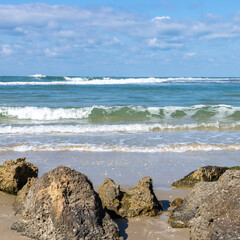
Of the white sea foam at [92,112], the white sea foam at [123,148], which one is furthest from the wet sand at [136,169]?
the white sea foam at [92,112]

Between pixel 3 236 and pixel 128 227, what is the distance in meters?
1.44

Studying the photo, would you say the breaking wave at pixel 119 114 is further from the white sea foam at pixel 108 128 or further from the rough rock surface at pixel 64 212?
the rough rock surface at pixel 64 212

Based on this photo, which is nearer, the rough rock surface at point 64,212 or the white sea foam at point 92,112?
the rough rock surface at point 64,212

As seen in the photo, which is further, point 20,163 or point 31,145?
point 31,145

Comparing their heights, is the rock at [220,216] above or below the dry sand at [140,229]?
above

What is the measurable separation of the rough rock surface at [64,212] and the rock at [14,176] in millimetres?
1418

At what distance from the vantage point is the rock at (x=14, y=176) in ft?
18.6

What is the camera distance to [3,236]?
4.20 meters

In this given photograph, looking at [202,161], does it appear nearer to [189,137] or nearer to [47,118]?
[189,137]

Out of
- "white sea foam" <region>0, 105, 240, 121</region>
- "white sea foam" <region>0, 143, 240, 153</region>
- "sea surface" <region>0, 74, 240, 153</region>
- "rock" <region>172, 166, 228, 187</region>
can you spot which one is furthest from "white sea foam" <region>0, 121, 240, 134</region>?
"rock" <region>172, 166, 228, 187</region>

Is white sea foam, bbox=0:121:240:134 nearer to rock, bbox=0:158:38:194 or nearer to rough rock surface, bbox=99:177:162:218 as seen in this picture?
rock, bbox=0:158:38:194

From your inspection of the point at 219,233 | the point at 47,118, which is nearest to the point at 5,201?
the point at 219,233

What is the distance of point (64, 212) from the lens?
3.97 meters

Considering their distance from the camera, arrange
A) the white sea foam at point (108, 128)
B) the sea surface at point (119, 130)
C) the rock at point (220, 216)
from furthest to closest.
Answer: the white sea foam at point (108, 128) → the sea surface at point (119, 130) → the rock at point (220, 216)
